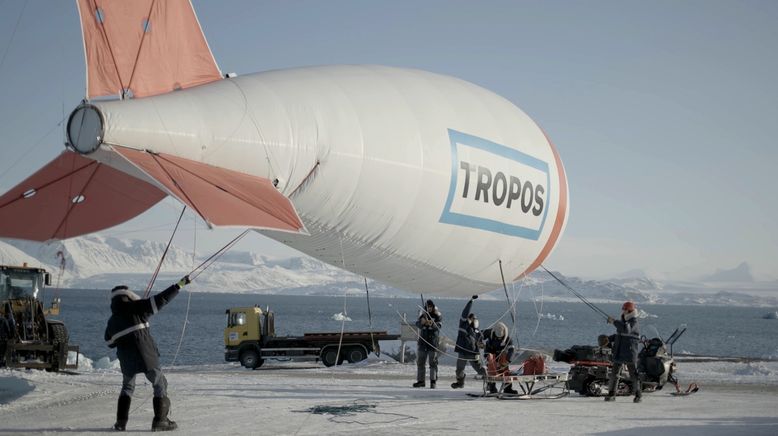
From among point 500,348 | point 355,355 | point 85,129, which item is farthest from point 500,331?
point 355,355

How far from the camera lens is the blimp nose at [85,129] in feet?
28.4

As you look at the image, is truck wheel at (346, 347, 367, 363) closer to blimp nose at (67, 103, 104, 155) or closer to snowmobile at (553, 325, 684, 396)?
snowmobile at (553, 325, 684, 396)

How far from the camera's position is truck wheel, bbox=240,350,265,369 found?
29453 mm

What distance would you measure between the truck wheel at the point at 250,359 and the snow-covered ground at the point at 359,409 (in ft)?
34.5

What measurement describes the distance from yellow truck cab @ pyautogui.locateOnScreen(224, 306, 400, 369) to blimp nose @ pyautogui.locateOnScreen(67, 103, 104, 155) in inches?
844

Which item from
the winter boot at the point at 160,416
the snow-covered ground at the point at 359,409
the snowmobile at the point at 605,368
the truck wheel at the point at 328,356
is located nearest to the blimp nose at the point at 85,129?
the winter boot at the point at 160,416

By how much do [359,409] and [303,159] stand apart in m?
4.52

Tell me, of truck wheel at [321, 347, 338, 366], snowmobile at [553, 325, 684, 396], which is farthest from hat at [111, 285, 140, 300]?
truck wheel at [321, 347, 338, 366]

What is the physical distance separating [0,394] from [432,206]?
8484mm

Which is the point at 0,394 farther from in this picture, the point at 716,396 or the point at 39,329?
the point at 716,396

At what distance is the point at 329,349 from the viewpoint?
29844mm

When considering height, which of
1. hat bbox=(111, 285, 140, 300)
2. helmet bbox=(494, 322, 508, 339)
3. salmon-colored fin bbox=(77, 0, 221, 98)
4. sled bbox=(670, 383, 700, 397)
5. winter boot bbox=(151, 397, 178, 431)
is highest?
salmon-colored fin bbox=(77, 0, 221, 98)

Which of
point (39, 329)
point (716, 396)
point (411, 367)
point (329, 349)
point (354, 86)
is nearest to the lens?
point (354, 86)

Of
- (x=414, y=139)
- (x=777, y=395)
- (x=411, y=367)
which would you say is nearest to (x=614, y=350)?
(x=777, y=395)
